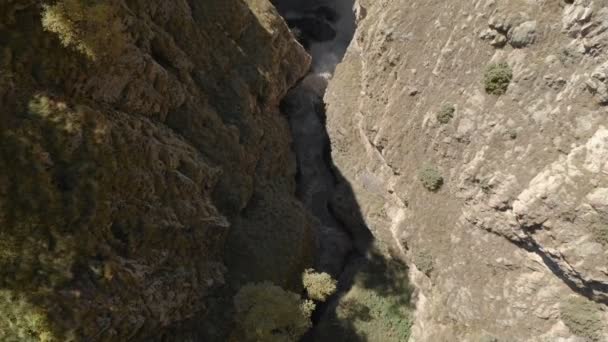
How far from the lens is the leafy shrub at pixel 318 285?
75.4ft

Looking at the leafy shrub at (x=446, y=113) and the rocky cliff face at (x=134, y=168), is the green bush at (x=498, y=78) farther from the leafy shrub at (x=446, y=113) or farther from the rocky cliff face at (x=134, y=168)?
the rocky cliff face at (x=134, y=168)

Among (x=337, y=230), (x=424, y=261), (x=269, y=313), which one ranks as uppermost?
(x=424, y=261)

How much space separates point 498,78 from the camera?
60.1 ft

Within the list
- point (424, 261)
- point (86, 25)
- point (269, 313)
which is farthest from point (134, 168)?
point (424, 261)

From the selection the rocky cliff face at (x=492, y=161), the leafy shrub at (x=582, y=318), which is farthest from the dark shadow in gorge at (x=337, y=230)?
the leafy shrub at (x=582, y=318)

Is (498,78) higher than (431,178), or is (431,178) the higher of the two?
(498,78)

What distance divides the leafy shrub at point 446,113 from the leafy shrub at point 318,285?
1076cm

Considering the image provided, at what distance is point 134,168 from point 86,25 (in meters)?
5.84

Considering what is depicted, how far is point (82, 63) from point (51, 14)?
6.56ft

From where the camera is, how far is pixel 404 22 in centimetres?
2288

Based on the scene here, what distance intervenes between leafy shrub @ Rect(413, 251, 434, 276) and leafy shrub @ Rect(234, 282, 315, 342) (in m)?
6.83

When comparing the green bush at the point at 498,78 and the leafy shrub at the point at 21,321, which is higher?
the green bush at the point at 498,78

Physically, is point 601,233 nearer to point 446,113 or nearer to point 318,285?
point 446,113

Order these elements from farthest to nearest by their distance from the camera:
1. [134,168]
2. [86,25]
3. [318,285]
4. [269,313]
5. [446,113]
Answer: [318,285]
[446,113]
[269,313]
[134,168]
[86,25]
